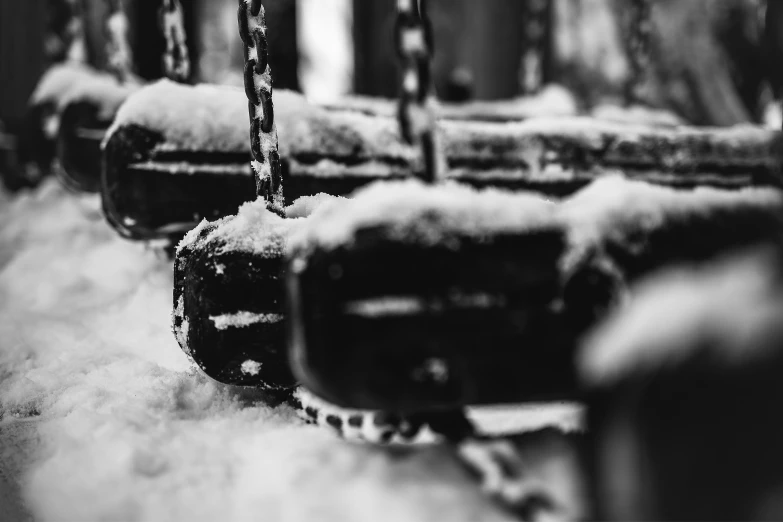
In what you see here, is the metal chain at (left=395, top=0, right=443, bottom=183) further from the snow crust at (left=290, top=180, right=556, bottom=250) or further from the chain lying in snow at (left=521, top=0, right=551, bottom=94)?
the chain lying in snow at (left=521, top=0, right=551, bottom=94)

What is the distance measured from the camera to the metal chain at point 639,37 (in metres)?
3.51

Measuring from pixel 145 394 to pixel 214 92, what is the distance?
1.15m

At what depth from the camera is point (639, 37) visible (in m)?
3.57

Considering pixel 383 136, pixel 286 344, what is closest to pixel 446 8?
pixel 383 136

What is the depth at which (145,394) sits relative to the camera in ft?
5.50

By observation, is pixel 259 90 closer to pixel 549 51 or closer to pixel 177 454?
pixel 177 454

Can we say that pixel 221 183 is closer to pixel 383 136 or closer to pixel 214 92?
pixel 214 92

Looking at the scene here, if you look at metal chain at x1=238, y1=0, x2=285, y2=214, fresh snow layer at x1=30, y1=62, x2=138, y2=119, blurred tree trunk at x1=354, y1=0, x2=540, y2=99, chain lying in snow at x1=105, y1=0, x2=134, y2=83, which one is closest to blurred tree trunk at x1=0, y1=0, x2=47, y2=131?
fresh snow layer at x1=30, y1=62, x2=138, y2=119

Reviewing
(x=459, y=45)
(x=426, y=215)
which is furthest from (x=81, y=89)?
(x=459, y=45)

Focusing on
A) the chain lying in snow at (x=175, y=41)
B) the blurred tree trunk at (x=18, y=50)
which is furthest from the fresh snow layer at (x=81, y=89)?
the blurred tree trunk at (x=18, y=50)

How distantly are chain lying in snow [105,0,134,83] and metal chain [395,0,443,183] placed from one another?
2891mm

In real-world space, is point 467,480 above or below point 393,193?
below

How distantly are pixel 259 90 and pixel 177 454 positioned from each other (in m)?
0.93

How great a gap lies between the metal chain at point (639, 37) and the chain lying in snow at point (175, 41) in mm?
2669
